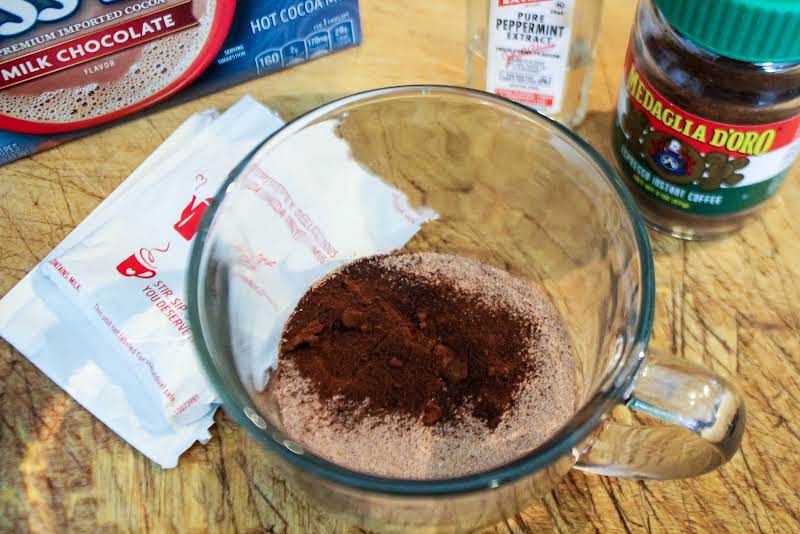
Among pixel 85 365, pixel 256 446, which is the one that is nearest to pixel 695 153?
pixel 256 446

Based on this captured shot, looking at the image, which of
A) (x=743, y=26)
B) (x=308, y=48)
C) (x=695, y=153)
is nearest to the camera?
(x=743, y=26)

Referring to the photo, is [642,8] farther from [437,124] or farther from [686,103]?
[437,124]

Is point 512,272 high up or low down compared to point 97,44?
down

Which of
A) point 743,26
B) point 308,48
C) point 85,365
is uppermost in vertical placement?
point 743,26

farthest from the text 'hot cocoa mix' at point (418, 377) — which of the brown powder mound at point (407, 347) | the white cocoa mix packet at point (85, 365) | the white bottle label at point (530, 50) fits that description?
the white bottle label at point (530, 50)

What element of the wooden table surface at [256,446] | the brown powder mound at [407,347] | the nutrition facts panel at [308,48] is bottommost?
the wooden table surface at [256,446]

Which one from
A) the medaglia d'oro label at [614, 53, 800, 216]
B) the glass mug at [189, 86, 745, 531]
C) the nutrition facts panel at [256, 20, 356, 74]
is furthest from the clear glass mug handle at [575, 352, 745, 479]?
the nutrition facts panel at [256, 20, 356, 74]

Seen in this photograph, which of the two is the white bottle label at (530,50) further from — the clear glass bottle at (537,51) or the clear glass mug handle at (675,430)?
the clear glass mug handle at (675,430)

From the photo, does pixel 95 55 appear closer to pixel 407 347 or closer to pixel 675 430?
pixel 407 347
